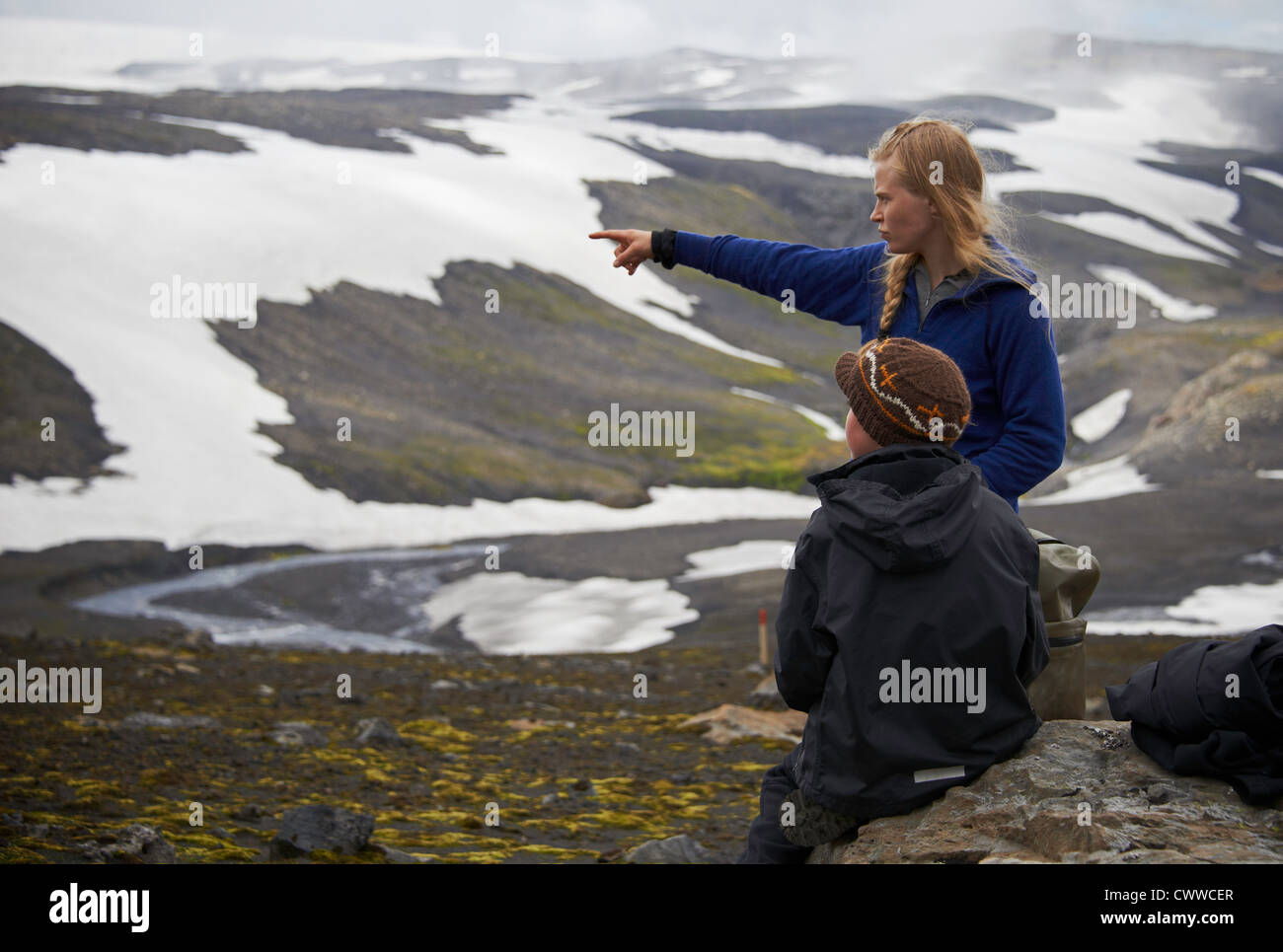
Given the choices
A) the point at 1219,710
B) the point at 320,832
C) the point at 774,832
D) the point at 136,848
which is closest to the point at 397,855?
the point at 320,832

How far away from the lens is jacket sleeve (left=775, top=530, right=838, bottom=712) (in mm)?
4965

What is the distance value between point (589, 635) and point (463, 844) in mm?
19481

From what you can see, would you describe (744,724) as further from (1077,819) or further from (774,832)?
(1077,819)

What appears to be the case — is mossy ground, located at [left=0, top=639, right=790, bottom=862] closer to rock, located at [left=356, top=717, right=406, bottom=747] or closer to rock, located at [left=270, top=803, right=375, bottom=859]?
rock, located at [left=270, top=803, right=375, bottom=859]

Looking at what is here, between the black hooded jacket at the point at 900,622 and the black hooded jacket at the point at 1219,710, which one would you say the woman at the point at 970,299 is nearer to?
the black hooded jacket at the point at 900,622

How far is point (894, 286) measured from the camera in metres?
5.80

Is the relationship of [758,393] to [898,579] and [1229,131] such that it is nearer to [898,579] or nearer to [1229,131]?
[898,579]

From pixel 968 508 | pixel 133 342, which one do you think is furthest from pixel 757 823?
pixel 133 342

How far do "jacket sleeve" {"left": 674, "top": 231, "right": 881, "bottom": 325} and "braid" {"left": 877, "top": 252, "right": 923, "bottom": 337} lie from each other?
0.31 meters

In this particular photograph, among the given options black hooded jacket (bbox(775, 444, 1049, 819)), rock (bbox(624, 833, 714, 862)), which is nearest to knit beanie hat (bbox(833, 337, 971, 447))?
black hooded jacket (bbox(775, 444, 1049, 819))

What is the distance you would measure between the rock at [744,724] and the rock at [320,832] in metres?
7.35

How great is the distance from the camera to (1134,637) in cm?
2558

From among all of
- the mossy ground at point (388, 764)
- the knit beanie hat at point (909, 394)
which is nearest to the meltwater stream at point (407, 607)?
the mossy ground at point (388, 764)

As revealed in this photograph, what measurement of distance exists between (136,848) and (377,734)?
6327 mm
